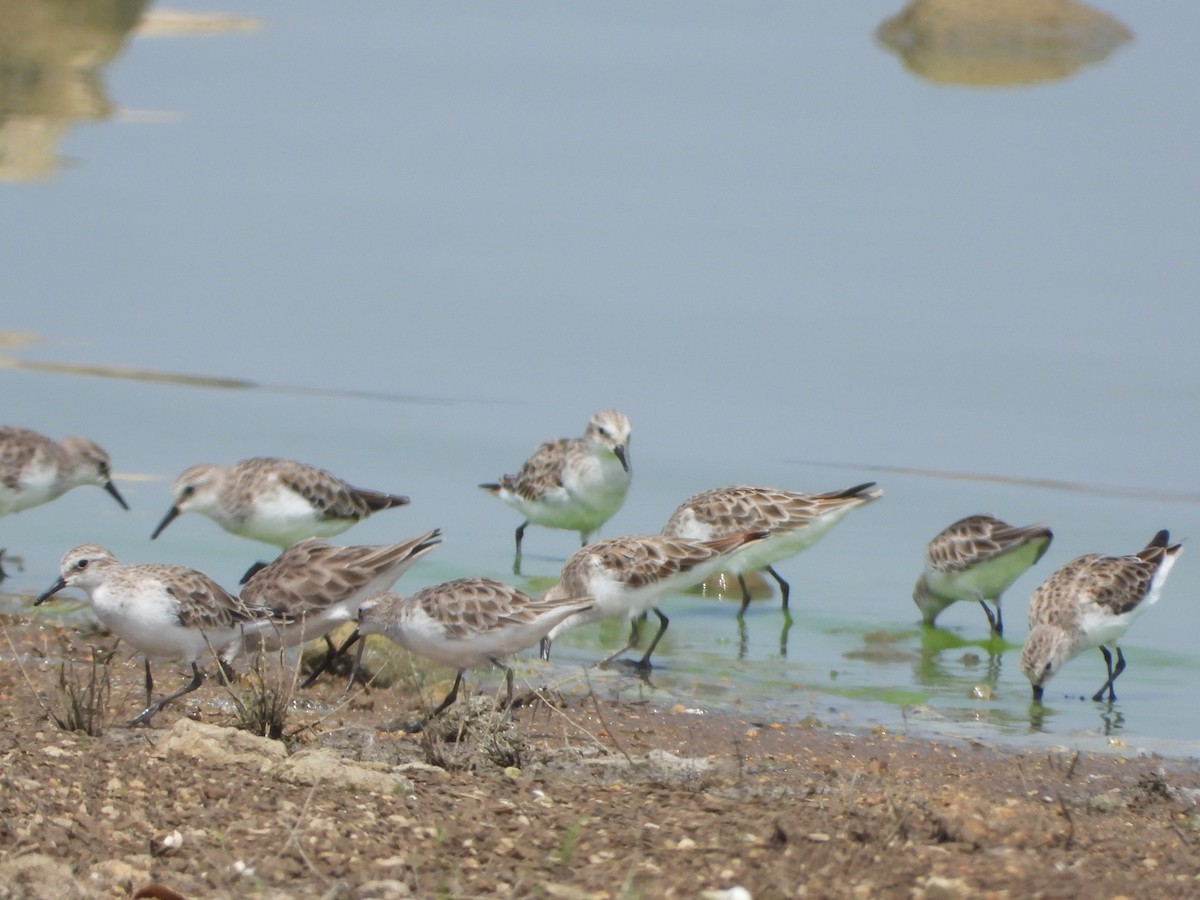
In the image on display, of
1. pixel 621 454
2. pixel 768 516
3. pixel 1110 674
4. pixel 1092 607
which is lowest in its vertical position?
pixel 1110 674

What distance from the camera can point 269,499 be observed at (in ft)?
37.0

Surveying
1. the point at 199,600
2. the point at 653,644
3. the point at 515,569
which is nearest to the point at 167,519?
the point at 515,569

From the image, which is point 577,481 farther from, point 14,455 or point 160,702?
point 160,702

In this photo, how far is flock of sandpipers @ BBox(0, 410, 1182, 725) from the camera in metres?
8.05

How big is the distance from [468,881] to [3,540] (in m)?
7.54

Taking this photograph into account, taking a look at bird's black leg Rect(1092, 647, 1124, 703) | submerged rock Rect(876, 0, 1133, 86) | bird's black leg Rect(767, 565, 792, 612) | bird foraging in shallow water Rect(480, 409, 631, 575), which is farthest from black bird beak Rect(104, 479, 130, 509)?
submerged rock Rect(876, 0, 1133, 86)

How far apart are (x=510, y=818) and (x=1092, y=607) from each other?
4835 mm

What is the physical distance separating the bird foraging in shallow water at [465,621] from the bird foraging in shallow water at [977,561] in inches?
126

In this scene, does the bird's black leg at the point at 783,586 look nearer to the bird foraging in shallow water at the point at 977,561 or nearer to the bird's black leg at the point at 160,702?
the bird foraging in shallow water at the point at 977,561

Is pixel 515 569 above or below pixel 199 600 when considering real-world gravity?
below

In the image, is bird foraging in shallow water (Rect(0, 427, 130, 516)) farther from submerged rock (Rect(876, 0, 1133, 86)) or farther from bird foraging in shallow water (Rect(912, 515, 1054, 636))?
submerged rock (Rect(876, 0, 1133, 86))

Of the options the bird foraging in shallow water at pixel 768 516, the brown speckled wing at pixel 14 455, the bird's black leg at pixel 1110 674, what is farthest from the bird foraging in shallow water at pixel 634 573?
the brown speckled wing at pixel 14 455

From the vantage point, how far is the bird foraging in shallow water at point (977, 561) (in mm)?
10805

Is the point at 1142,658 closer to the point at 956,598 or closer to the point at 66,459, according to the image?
the point at 956,598
